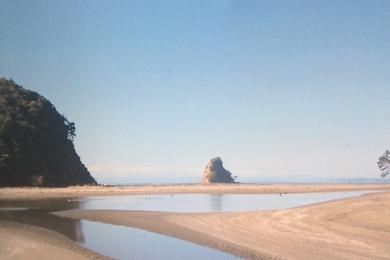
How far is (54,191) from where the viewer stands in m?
58.0

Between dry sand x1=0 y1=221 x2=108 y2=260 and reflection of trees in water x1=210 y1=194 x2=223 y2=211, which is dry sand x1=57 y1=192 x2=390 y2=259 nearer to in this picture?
dry sand x1=0 y1=221 x2=108 y2=260

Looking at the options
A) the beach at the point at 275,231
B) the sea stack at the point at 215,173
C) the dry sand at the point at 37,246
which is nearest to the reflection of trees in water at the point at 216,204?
the beach at the point at 275,231

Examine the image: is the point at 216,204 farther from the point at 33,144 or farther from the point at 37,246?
the point at 33,144

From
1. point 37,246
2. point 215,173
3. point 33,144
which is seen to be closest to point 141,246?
point 37,246

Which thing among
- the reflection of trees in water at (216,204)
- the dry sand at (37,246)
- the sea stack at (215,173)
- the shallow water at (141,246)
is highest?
the sea stack at (215,173)

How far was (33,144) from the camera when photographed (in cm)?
6906

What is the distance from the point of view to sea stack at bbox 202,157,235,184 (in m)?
100

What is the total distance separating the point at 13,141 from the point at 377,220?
57.9 metres

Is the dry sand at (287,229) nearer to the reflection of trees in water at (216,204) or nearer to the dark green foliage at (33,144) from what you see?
the reflection of trees in water at (216,204)

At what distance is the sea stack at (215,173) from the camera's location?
100144mm

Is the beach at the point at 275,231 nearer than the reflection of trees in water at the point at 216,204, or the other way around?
the beach at the point at 275,231

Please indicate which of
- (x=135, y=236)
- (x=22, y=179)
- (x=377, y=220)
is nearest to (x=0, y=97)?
(x=22, y=179)

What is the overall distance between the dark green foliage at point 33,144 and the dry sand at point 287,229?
3888 centimetres

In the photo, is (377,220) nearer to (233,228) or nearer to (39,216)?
(233,228)
